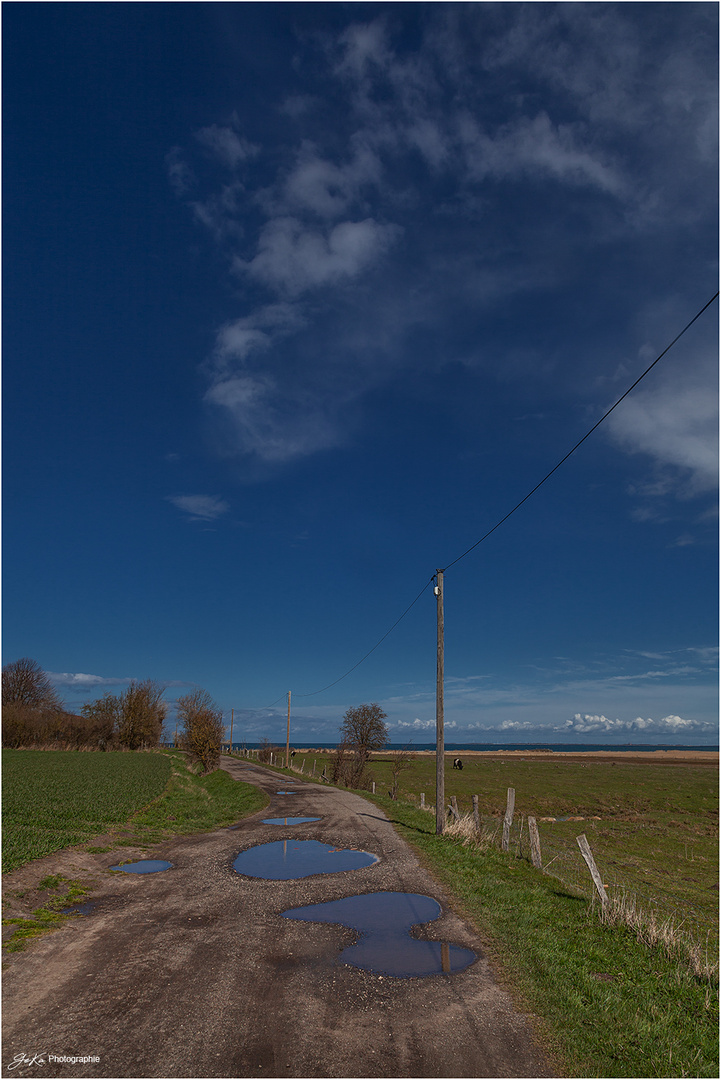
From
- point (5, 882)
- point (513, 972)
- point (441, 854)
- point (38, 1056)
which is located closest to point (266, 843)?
point (441, 854)

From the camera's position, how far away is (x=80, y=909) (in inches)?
399

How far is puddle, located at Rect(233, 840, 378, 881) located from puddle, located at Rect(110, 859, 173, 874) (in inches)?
69.4

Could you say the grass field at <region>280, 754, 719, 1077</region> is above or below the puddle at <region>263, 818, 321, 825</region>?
above

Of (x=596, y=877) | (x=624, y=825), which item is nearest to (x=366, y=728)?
(x=624, y=825)

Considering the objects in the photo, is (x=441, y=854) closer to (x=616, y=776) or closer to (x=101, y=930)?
(x=101, y=930)

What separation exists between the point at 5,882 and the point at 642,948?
11.8 metres

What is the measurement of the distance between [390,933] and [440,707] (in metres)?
10.4

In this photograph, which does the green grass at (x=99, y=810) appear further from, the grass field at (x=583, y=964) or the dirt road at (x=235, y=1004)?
the grass field at (x=583, y=964)

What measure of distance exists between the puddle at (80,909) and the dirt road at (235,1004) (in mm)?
Answer: 157

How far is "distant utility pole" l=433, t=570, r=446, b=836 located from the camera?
61.8 ft

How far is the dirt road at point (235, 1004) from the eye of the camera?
5.51 meters

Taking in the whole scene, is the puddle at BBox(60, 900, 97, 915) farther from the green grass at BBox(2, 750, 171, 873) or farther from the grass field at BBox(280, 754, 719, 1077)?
the grass field at BBox(280, 754, 719, 1077)

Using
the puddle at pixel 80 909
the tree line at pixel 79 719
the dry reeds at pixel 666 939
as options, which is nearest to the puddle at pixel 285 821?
the puddle at pixel 80 909
